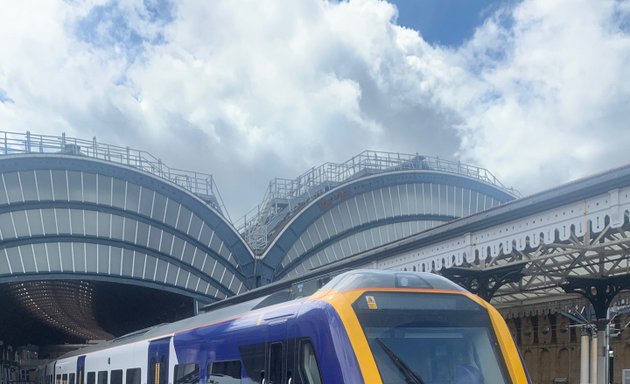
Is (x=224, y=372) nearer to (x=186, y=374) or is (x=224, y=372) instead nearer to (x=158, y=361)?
(x=186, y=374)

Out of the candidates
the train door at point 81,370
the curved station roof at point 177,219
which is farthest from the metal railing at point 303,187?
the train door at point 81,370

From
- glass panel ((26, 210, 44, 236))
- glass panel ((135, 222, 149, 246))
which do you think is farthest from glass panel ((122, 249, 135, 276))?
glass panel ((26, 210, 44, 236))

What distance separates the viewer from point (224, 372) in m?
10.1

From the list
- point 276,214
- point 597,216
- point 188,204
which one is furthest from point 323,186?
A: point 597,216

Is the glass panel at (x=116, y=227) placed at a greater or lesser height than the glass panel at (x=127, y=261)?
greater

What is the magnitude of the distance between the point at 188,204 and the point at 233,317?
2988cm

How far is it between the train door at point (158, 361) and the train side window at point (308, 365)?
5.66 m

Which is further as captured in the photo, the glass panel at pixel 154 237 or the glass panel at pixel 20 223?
the glass panel at pixel 154 237

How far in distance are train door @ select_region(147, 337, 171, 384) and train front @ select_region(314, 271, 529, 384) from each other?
570 centimetres

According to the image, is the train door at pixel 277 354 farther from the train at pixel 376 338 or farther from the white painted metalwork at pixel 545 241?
the white painted metalwork at pixel 545 241

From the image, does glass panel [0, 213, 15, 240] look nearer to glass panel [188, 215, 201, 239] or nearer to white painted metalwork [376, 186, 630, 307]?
glass panel [188, 215, 201, 239]

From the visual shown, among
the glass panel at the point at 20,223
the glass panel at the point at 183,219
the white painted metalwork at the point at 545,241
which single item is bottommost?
the white painted metalwork at the point at 545,241

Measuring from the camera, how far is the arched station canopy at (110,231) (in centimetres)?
3438

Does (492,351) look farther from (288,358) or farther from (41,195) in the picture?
(41,195)
